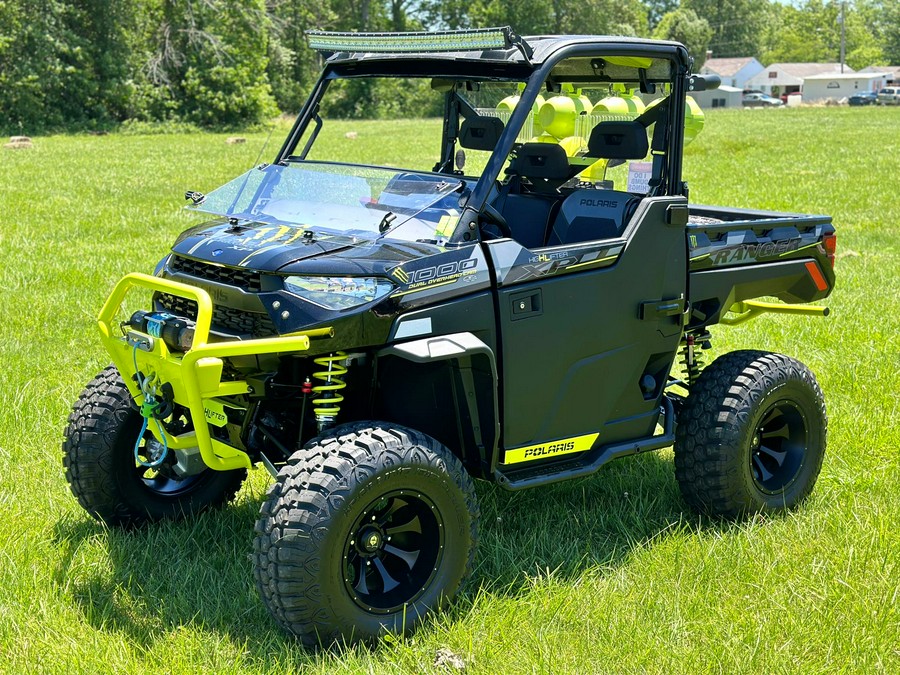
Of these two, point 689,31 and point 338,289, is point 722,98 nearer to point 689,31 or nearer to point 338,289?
point 689,31

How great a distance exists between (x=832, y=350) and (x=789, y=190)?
36.8 feet

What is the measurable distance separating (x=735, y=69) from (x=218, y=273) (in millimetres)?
116645

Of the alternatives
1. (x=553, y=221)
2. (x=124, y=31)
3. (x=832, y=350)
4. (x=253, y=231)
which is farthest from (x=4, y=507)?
(x=124, y=31)

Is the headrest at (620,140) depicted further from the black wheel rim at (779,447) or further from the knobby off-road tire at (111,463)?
the knobby off-road tire at (111,463)

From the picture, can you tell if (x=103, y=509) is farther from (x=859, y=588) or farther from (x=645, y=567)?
(x=859, y=588)

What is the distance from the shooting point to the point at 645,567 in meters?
4.64

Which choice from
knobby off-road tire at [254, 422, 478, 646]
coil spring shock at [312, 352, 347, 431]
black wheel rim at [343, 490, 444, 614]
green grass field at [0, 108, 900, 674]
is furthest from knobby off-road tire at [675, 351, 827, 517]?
coil spring shock at [312, 352, 347, 431]

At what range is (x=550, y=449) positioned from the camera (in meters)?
4.59

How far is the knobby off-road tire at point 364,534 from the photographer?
3711 mm

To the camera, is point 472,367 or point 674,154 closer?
→ point 472,367

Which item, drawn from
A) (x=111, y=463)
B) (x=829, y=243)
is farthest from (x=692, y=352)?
(x=111, y=463)

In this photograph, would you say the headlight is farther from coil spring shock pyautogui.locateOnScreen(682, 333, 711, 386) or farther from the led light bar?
coil spring shock pyautogui.locateOnScreen(682, 333, 711, 386)

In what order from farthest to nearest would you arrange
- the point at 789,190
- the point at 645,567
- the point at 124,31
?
the point at 124,31 < the point at 789,190 < the point at 645,567

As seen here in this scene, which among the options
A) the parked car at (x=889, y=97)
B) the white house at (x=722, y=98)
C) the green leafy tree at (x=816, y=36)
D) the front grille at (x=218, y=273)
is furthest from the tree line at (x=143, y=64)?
the green leafy tree at (x=816, y=36)
